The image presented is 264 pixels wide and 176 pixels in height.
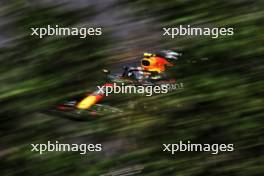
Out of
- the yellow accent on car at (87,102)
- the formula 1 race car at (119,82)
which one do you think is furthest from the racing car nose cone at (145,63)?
Result: the yellow accent on car at (87,102)

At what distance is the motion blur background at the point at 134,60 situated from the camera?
3.03 metres

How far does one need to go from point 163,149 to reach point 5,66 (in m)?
0.69


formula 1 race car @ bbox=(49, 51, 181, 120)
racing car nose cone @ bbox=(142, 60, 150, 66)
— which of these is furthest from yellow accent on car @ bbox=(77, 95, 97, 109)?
racing car nose cone @ bbox=(142, 60, 150, 66)

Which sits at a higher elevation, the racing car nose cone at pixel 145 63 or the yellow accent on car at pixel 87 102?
the racing car nose cone at pixel 145 63

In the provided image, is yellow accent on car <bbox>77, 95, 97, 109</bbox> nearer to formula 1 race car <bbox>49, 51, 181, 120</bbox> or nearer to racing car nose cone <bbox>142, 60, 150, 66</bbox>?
formula 1 race car <bbox>49, 51, 181, 120</bbox>

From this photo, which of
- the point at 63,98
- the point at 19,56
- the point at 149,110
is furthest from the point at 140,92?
the point at 19,56

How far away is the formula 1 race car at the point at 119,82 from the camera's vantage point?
9.96 feet

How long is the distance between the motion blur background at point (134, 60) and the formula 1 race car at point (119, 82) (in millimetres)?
29

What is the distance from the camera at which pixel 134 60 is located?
9.99 ft

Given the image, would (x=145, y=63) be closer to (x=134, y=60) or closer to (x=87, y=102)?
(x=134, y=60)

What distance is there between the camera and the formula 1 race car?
3.04 metres

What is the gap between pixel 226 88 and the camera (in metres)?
3.02

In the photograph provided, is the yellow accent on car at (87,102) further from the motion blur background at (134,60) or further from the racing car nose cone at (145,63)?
the racing car nose cone at (145,63)

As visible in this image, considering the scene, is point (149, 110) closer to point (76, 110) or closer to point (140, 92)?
point (140, 92)
